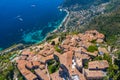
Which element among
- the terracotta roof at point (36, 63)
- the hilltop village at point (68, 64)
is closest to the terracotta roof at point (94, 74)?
the hilltop village at point (68, 64)

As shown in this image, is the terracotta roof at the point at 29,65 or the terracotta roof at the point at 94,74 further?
the terracotta roof at the point at 29,65

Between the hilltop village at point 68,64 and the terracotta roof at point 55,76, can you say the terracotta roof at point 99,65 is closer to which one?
the hilltop village at point 68,64

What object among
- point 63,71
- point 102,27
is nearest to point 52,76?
point 63,71

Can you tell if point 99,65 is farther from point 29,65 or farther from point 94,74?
point 29,65

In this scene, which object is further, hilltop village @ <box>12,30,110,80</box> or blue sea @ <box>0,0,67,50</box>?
blue sea @ <box>0,0,67,50</box>

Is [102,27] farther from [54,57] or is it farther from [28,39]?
[54,57]

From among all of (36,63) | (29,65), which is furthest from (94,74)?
(29,65)

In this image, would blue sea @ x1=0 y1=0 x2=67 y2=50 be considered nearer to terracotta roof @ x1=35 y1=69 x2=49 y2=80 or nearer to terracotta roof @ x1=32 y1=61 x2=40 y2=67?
terracotta roof @ x1=32 y1=61 x2=40 y2=67

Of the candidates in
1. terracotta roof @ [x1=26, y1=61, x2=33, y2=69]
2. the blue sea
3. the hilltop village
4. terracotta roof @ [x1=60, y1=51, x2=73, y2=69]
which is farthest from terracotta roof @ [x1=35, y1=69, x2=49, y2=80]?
the blue sea

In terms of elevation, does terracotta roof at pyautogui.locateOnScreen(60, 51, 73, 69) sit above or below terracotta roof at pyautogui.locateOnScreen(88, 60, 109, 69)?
above

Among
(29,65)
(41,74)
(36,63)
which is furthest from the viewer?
(29,65)

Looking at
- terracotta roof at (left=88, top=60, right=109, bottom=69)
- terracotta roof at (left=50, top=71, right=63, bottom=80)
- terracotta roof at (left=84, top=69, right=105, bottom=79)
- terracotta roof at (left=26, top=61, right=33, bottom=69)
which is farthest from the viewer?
terracotta roof at (left=26, top=61, right=33, bottom=69)
